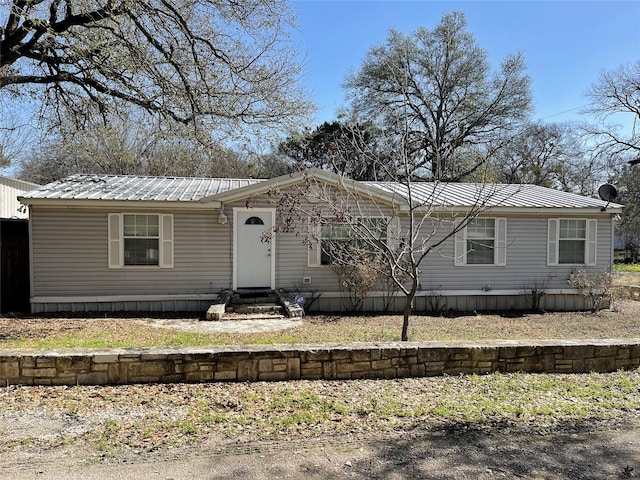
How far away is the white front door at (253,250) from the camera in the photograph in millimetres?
10477

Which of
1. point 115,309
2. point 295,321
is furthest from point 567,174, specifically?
point 115,309

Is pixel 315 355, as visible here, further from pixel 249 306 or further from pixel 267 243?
pixel 267 243

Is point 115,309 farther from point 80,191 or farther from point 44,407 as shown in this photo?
point 44,407

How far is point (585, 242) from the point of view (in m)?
11.7

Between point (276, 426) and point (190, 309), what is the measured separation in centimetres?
732

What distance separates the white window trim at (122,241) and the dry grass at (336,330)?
149 cm

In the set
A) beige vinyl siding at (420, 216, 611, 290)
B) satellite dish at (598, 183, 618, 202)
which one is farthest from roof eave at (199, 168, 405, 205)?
satellite dish at (598, 183, 618, 202)

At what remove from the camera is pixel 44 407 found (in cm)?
380

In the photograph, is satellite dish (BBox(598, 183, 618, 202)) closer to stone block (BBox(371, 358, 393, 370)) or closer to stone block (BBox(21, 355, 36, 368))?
stone block (BBox(371, 358, 393, 370))

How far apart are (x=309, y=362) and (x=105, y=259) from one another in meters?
7.26

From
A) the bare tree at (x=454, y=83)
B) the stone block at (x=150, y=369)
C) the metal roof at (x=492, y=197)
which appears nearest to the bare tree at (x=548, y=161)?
the bare tree at (x=454, y=83)

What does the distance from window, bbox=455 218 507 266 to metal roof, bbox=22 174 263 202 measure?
6.27m

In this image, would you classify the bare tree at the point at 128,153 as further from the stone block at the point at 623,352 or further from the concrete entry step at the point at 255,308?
the stone block at the point at 623,352

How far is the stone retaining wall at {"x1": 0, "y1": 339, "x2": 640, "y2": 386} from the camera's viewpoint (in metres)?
4.31
